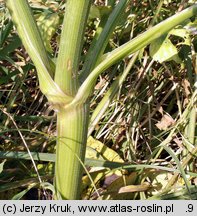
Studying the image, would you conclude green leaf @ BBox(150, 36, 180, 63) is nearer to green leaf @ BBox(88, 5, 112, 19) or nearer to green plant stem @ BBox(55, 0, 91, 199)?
green leaf @ BBox(88, 5, 112, 19)

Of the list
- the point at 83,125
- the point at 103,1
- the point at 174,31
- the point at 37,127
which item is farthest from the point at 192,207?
the point at 103,1

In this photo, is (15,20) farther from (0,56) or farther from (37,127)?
(37,127)

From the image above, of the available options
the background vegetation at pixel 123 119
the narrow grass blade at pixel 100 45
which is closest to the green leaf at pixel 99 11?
the background vegetation at pixel 123 119

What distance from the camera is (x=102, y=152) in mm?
1180

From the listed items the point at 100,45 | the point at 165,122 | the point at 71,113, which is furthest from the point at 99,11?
the point at 165,122

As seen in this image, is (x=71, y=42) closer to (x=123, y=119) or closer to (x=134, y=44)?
(x=134, y=44)

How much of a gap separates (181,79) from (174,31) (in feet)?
0.89

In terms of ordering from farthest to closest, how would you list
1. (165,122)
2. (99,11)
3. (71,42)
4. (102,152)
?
(165,122) < (102,152) < (99,11) < (71,42)

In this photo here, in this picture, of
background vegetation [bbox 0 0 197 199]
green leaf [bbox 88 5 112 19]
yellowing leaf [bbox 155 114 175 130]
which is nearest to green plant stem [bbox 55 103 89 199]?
background vegetation [bbox 0 0 197 199]

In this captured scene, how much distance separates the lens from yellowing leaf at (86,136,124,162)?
1.16 meters

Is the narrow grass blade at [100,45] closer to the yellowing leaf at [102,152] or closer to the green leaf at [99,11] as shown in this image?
the green leaf at [99,11]

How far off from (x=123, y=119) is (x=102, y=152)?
14 centimetres

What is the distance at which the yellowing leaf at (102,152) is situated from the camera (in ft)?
3.79

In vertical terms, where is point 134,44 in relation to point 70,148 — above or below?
above
